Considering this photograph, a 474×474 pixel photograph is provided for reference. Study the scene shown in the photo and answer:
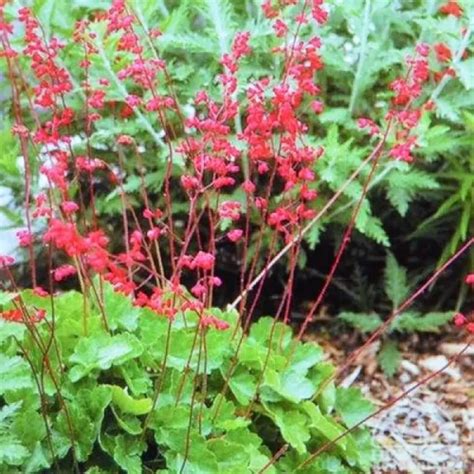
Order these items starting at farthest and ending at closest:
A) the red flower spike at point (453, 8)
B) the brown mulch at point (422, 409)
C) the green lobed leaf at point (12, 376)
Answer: the red flower spike at point (453, 8) < the brown mulch at point (422, 409) < the green lobed leaf at point (12, 376)

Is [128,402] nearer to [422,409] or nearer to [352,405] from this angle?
[352,405]

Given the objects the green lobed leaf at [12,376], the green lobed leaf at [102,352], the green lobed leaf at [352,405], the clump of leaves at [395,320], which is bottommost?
the clump of leaves at [395,320]

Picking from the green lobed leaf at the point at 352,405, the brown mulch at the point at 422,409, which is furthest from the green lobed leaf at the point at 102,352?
the brown mulch at the point at 422,409

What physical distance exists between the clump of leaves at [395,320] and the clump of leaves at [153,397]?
75 centimetres

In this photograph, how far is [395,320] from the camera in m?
3.78

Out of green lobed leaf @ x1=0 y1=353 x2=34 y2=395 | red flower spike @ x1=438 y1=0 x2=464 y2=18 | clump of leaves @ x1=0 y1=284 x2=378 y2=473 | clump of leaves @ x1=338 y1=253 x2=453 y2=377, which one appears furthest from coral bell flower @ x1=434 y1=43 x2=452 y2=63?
green lobed leaf @ x1=0 y1=353 x2=34 y2=395

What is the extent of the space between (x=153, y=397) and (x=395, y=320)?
138 centimetres

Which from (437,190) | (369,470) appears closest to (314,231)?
(437,190)

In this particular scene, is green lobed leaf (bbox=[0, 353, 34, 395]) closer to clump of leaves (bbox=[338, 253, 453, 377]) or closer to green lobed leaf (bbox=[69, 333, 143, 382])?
green lobed leaf (bbox=[69, 333, 143, 382])

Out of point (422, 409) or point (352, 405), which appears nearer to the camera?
point (352, 405)

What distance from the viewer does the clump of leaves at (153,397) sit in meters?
2.49

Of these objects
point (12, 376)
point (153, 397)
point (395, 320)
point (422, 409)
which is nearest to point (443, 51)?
point (395, 320)

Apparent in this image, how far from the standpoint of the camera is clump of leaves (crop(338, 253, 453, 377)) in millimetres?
3727

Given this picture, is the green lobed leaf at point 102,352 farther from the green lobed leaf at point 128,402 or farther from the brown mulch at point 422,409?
the brown mulch at point 422,409
